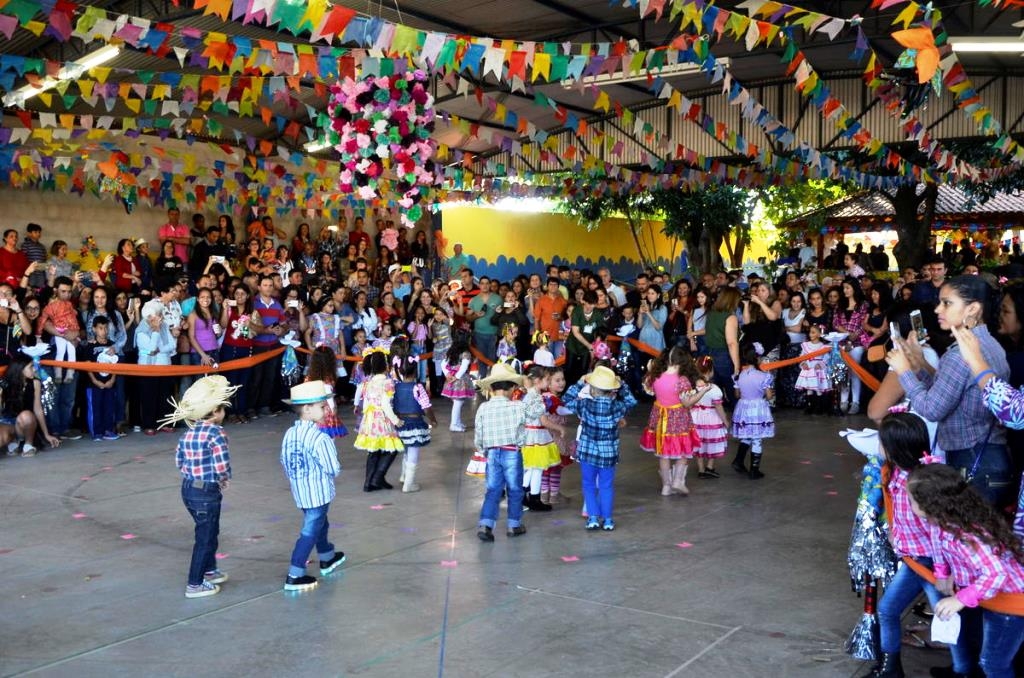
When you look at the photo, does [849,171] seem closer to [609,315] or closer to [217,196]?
[609,315]

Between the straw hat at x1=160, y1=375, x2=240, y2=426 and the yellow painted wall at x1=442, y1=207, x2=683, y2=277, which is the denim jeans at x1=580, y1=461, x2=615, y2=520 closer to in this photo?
the straw hat at x1=160, y1=375, x2=240, y2=426

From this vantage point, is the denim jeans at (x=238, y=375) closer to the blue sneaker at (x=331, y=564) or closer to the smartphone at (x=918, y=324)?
the blue sneaker at (x=331, y=564)

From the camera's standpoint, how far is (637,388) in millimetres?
14070

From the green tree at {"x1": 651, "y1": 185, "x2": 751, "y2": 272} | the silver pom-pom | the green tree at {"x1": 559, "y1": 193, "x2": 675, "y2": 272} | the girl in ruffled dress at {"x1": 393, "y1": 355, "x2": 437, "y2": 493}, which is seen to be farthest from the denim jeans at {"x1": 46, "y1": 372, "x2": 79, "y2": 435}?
the green tree at {"x1": 651, "y1": 185, "x2": 751, "y2": 272}

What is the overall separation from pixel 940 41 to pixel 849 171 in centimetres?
790

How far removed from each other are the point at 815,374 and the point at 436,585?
809 centimetres

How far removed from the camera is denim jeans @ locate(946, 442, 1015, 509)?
4.40 m

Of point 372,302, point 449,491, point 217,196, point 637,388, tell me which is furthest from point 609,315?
point 217,196

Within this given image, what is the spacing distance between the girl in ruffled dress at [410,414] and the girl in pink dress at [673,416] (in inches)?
71.0

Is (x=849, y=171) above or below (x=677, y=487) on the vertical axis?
above

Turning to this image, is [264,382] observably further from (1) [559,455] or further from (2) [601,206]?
(2) [601,206]

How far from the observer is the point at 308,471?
5.61m

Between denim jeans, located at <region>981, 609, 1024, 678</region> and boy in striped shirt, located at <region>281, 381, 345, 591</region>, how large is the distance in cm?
332

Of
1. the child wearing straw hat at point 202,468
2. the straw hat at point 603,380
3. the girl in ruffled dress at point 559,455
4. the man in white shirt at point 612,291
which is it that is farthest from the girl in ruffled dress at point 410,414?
the man in white shirt at point 612,291
